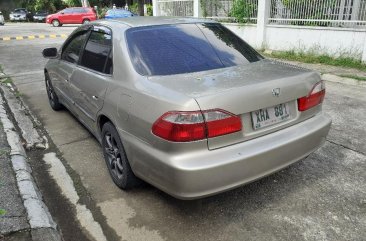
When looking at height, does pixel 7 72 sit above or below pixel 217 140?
below

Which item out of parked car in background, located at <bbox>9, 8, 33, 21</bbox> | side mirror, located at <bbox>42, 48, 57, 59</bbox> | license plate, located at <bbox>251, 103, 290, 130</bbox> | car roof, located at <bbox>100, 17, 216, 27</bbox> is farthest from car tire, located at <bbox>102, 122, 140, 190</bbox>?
parked car in background, located at <bbox>9, 8, 33, 21</bbox>

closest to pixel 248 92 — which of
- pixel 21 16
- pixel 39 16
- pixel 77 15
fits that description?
pixel 77 15

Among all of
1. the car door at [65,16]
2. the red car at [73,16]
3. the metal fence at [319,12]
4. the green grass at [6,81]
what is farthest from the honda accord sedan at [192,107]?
the car door at [65,16]

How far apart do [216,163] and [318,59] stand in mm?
7660

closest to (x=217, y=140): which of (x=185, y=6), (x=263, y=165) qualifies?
(x=263, y=165)

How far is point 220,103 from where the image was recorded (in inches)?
98.0

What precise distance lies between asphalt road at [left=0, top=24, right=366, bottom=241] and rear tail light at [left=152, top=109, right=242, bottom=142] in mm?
845

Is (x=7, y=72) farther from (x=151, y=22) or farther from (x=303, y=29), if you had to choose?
(x=303, y=29)

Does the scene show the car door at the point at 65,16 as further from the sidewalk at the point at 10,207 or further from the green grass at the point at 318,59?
the sidewalk at the point at 10,207

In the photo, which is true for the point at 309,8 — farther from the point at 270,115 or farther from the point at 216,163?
the point at 216,163

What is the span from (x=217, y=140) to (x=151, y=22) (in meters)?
1.68

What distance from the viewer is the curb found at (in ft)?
8.88

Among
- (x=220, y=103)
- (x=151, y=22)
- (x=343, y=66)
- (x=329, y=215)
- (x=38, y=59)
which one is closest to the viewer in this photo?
(x=220, y=103)

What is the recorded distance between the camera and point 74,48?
4559 mm
